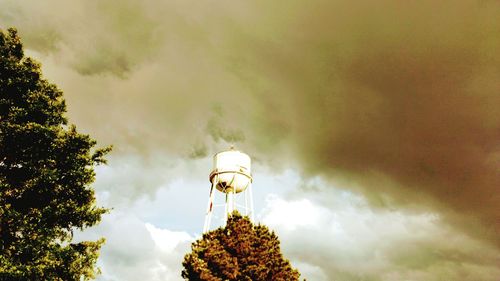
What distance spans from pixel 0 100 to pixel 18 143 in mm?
1902

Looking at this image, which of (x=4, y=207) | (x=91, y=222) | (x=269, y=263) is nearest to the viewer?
(x=4, y=207)

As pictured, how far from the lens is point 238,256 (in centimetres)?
1975

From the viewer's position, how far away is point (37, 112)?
1575 centimetres

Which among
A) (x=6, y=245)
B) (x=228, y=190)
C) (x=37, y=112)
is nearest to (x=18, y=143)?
(x=37, y=112)

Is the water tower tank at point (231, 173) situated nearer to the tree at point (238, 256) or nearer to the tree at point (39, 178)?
the tree at point (238, 256)

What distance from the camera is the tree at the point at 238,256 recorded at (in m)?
19.0

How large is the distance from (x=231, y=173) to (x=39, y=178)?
1401 centimetres

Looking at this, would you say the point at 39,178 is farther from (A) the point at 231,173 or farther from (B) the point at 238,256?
(A) the point at 231,173

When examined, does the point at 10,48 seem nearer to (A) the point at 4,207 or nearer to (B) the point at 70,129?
(B) the point at 70,129

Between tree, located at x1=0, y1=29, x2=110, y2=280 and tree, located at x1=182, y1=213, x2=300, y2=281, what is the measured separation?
590 cm

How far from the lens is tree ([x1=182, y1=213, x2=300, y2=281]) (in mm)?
19031

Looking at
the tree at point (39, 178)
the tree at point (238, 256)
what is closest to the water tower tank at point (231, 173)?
the tree at point (238, 256)

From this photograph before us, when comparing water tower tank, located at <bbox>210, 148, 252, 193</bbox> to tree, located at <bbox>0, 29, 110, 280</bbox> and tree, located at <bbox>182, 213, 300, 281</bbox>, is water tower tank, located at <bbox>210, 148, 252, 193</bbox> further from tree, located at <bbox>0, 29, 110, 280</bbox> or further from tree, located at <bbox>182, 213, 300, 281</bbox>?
tree, located at <bbox>0, 29, 110, 280</bbox>

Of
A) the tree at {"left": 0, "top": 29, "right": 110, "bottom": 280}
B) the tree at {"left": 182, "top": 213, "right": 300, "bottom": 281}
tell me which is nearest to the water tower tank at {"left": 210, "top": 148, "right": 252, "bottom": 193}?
the tree at {"left": 182, "top": 213, "right": 300, "bottom": 281}
